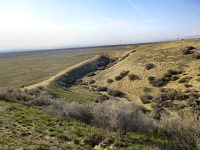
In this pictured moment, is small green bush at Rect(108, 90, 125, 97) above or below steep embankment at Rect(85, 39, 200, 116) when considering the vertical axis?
below

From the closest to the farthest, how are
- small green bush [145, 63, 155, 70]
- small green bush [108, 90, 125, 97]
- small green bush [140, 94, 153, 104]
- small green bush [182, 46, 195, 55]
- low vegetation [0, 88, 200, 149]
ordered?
1. low vegetation [0, 88, 200, 149]
2. small green bush [140, 94, 153, 104]
3. small green bush [108, 90, 125, 97]
4. small green bush [145, 63, 155, 70]
5. small green bush [182, 46, 195, 55]

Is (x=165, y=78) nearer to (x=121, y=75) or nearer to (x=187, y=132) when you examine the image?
(x=121, y=75)

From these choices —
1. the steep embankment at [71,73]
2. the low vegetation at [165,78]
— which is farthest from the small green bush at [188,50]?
the steep embankment at [71,73]

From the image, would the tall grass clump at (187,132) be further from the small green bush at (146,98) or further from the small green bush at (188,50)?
the small green bush at (188,50)

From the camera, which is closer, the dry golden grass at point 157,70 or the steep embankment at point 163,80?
the steep embankment at point 163,80

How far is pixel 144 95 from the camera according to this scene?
91.8 feet

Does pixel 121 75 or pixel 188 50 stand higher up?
pixel 188 50

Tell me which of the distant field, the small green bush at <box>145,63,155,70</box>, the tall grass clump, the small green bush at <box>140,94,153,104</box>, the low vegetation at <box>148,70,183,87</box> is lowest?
the distant field

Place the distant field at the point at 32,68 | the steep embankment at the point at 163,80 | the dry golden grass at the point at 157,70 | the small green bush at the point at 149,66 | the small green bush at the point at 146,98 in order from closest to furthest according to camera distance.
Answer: the steep embankment at the point at 163,80 → the small green bush at the point at 146,98 → the dry golden grass at the point at 157,70 → the small green bush at the point at 149,66 → the distant field at the point at 32,68

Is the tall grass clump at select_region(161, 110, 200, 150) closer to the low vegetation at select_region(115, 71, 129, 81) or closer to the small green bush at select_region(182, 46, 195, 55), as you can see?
the low vegetation at select_region(115, 71, 129, 81)

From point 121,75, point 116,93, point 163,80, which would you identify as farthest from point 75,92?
point 163,80

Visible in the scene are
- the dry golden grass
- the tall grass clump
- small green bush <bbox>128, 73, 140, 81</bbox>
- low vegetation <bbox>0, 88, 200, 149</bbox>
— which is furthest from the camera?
small green bush <bbox>128, 73, 140, 81</bbox>

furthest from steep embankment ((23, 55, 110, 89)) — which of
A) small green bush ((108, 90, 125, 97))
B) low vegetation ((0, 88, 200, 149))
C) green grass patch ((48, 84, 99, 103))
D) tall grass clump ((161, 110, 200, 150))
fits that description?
tall grass clump ((161, 110, 200, 150))

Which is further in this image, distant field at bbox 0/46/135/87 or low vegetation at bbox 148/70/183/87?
distant field at bbox 0/46/135/87
